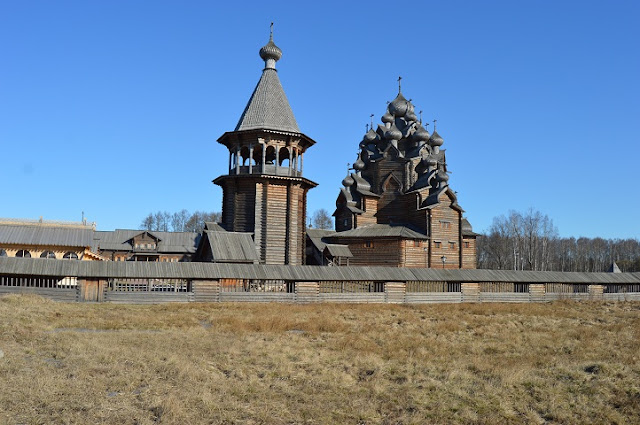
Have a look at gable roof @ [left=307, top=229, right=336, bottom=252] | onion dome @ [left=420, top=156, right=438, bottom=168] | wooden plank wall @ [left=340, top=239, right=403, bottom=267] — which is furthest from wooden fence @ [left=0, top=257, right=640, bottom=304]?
onion dome @ [left=420, top=156, right=438, bottom=168]

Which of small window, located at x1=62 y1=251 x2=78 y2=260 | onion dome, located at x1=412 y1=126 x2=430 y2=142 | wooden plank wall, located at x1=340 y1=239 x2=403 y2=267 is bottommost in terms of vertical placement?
small window, located at x1=62 y1=251 x2=78 y2=260

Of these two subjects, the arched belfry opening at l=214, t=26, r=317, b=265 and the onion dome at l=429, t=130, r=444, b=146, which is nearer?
the arched belfry opening at l=214, t=26, r=317, b=265

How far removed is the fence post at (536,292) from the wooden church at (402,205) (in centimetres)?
865

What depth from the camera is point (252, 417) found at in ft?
23.7

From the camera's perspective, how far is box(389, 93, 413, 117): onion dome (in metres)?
45.2

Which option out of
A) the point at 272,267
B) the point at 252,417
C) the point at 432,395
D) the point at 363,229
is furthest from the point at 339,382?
the point at 363,229

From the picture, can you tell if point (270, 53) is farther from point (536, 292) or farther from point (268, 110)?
point (536, 292)

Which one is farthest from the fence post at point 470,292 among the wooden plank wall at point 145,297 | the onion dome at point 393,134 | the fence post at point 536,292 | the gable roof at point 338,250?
the onion dome at point 393,134

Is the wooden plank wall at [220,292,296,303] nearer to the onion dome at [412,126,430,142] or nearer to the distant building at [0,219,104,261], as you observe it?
the distant building at [0,219,104,261]

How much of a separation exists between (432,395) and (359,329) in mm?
7829

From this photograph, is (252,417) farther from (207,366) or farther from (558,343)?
(558,343)

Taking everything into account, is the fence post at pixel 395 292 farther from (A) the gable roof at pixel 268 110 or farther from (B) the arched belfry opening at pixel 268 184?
(A) the gable roof at pixel 268 110

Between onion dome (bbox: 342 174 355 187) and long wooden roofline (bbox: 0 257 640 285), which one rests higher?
onion dome (bbox: 342 174 355 187)

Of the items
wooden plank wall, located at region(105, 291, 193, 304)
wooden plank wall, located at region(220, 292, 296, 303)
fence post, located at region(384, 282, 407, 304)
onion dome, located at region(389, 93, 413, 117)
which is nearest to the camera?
wooden plank wall, located at region(105, 291, 193, 304)
